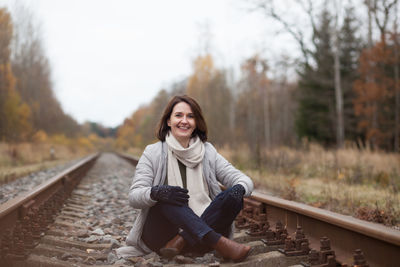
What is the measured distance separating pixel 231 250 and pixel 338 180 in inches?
155

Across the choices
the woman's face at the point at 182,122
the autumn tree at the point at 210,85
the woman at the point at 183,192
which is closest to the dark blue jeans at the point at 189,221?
the woman at the point at 183,192

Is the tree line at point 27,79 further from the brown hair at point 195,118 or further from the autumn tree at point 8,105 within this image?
the brown hair at point 195,118

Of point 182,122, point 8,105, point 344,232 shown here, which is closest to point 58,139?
point 8,105

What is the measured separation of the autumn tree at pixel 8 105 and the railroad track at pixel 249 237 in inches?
567

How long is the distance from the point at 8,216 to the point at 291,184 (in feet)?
12.9

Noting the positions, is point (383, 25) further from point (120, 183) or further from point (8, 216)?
point (8, 216)

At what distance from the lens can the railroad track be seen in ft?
8.35

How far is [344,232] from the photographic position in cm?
276

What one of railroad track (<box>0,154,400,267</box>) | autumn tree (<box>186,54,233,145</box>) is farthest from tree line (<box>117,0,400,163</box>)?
railroad track (<box>0,154,400,267</box>)

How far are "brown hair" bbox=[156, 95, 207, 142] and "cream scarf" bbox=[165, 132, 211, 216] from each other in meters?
0.14

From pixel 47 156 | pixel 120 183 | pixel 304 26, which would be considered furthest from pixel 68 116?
pixel 120 183

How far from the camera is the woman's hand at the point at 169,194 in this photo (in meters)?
2.82

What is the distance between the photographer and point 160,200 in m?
2.85

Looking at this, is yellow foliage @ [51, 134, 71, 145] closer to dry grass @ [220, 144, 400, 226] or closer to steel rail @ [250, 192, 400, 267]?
dry grass @ [220, 144, 400, 226]
